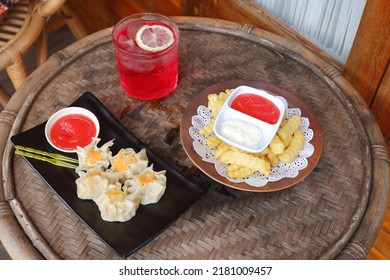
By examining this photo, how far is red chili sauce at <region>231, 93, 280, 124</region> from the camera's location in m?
1.09

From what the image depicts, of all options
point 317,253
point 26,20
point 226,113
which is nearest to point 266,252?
point 317,253

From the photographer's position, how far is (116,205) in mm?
972

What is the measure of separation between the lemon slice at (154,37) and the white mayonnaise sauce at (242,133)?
270mm

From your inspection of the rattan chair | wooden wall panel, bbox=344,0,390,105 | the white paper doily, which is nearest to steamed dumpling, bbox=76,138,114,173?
the white paper doily

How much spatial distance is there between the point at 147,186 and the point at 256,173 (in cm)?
24

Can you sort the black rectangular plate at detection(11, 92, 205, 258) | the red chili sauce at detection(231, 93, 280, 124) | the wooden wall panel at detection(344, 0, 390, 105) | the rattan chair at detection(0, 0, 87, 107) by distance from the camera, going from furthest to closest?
the rattan chair at detection(0, 0, 87, 107) < the wooden wall panel at detection(344, 0, 390, 105) < the red chili sauce at detection(231, 93, 280, 124) < the black rectangular plate at detection(11, 92, 205, 258)

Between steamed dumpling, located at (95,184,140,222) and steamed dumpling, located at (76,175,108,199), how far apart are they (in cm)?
2

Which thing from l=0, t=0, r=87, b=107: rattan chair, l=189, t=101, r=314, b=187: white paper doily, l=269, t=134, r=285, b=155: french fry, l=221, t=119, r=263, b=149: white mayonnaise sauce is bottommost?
l=0, t=0, r=87, b=107: rattan chair

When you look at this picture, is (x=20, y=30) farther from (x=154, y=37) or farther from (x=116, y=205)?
(x=116, y=205)

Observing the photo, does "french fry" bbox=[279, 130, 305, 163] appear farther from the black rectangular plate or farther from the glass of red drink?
the glass of red drink

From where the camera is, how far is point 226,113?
109cm

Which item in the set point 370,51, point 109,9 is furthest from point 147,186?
point 109,9

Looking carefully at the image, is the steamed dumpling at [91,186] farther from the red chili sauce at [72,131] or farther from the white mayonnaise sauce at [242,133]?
the white mayonnaise sauce at [242,133]
